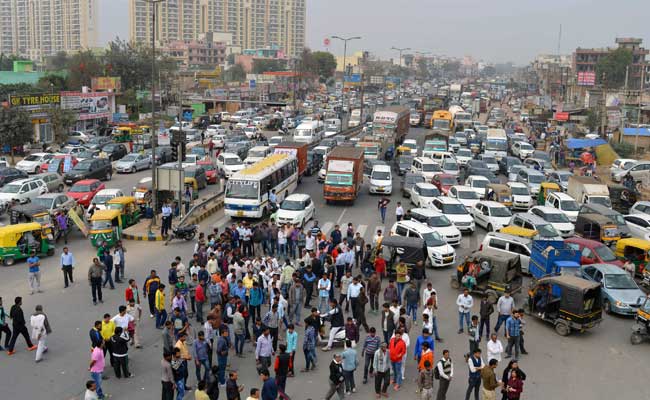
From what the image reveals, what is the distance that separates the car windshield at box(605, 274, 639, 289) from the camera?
1881cm

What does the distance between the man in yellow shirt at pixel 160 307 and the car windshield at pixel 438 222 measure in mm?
11704

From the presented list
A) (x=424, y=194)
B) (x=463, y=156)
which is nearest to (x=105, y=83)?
(x=463, y=156)

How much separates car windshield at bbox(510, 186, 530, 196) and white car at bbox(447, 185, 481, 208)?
245cm

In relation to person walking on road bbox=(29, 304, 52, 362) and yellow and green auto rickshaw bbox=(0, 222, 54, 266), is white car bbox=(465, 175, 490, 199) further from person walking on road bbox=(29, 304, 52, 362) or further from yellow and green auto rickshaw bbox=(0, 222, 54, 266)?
person walking on road bbox=(29, 304, 52, 362)

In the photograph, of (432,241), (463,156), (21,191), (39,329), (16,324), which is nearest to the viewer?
(39,329)

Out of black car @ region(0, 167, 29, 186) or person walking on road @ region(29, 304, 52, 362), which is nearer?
person walking on road @ region(29, 304, 52, 362)

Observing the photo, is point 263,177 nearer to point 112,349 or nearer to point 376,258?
point 376,258

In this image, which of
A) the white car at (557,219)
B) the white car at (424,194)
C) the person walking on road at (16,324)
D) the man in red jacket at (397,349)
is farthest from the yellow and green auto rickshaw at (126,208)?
the white car at (557,219)

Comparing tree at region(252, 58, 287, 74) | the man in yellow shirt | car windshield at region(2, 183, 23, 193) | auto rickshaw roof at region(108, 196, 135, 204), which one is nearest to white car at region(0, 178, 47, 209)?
car windshield at region(2, 183, 23, 193)

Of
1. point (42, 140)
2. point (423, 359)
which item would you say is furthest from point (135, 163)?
point (423, 359)

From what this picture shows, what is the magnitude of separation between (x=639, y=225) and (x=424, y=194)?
29.6ft

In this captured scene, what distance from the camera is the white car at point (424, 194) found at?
29703 mm

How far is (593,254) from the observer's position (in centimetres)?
2120

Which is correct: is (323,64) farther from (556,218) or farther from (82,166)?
(556,218)
